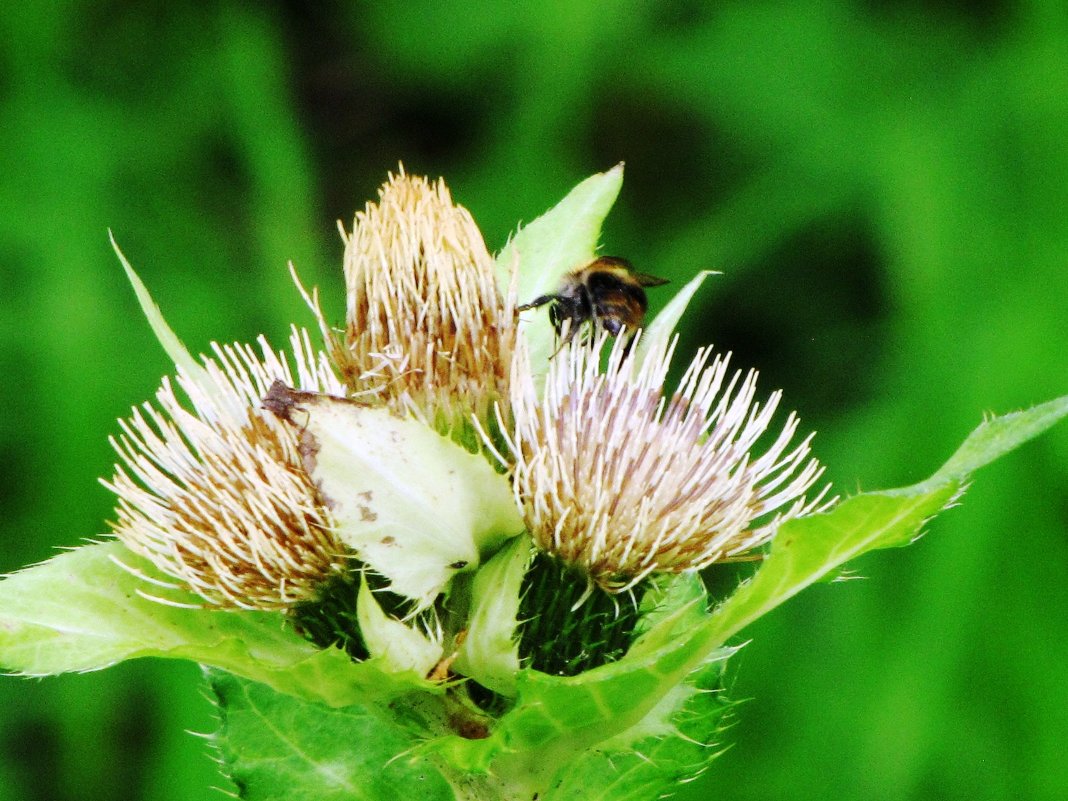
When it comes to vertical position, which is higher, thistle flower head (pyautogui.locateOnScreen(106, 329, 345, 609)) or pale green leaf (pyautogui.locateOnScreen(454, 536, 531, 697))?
thistle flower head (pyautogui.locateOnScreen(106, 329, 345, 609))

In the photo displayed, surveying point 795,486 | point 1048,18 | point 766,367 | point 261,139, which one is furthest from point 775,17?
point 795,486

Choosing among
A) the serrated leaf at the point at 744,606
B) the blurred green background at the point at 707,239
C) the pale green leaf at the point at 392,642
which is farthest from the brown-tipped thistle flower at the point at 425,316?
the blurred green background at the point at 707,239

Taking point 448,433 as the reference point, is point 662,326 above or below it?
above

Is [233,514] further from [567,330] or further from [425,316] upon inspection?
[567,330]

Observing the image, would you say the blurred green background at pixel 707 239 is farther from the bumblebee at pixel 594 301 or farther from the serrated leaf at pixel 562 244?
the serrated leaf at pixel 562 244

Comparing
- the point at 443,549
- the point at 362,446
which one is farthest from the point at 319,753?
the point at 362,446

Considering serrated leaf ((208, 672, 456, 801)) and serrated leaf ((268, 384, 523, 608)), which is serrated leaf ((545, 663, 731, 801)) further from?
serrated leaf ((268, 384, 523, 608))

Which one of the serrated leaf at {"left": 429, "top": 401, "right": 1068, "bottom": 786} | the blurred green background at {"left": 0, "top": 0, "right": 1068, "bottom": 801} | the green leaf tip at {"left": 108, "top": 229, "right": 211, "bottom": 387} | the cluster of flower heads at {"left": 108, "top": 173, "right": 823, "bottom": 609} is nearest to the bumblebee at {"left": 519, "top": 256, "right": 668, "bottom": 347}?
the cluster of flower heads at {"left": 108, "top": 173, "right": 823, "bottom": 609}
